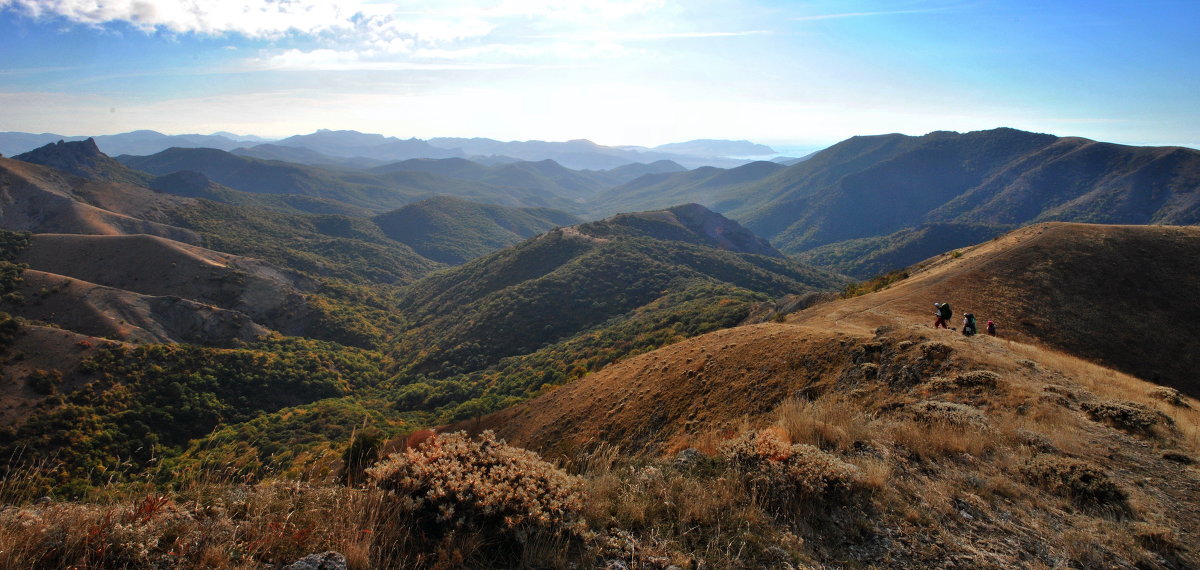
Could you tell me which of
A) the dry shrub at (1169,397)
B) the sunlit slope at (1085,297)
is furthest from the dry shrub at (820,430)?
the sunlit slope at (1085,297)

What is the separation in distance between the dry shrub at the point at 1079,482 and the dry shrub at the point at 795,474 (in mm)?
2878

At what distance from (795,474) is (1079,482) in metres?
3.99

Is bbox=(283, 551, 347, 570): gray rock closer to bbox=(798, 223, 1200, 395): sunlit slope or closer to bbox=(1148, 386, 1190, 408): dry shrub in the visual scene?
bbox=(1148, 386, 1190, 408): dry shrub

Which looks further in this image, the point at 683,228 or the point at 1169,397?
the point at 683,228

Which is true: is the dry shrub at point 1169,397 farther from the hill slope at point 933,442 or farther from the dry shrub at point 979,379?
the dry shrub at point 979,379

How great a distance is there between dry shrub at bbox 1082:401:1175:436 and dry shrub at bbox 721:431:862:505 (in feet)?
24.6

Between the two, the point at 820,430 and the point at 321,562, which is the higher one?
the point at 321,562

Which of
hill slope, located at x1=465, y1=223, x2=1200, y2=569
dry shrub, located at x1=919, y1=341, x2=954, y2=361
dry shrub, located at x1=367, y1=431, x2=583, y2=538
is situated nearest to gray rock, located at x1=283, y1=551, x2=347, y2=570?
dry shrub, located at x1=367, y1=431, x2=583, y2=538

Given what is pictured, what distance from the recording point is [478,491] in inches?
167

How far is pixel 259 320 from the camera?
3563 inches

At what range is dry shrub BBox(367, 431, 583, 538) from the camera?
4172mm

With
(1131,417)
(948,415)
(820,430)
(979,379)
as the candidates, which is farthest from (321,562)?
(979,379)

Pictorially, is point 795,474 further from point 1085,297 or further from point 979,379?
point 1085,297

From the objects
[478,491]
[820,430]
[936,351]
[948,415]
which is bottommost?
[936,351]
